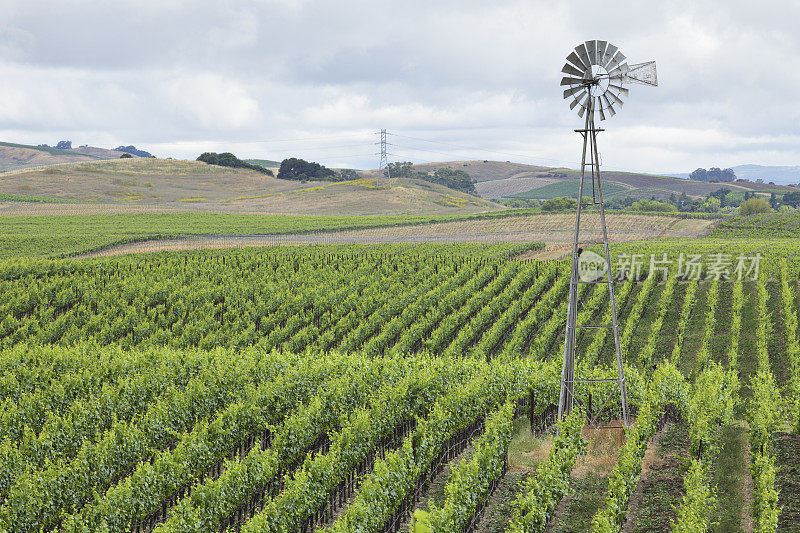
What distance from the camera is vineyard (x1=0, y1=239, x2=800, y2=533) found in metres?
23.0

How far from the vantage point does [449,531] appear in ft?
66.0

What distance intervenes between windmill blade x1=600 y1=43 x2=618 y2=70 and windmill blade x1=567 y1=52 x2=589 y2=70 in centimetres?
60

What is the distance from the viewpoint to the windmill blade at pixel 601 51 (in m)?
24.1

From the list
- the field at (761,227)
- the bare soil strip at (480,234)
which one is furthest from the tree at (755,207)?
the bare soil strip at (480,234)

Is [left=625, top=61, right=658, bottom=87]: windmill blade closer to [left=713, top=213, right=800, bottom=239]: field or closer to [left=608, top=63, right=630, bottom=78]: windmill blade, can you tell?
[left=608, top=63, right=630, bottom=78]: windmill blade

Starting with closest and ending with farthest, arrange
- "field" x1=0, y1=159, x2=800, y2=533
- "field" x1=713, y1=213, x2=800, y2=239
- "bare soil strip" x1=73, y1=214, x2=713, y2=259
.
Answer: "field" x1=0, y1=159, x2=800, y2=533, "bare soil strip" x1=73, y1=214, x2=713, y2=259, "field" x1=713, y1=213, x2=800, y2=239

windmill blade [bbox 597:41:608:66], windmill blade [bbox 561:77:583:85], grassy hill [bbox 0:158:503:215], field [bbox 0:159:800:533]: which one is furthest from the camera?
grassy hill [bbox 0:158:503:215]

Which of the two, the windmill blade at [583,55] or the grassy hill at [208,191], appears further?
the grassy hill at [208,191]

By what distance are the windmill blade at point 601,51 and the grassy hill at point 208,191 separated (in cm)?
11234

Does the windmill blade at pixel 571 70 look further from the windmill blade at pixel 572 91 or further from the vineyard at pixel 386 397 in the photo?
the vineyard at pixel 386 397

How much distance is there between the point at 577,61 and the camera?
2459 cm

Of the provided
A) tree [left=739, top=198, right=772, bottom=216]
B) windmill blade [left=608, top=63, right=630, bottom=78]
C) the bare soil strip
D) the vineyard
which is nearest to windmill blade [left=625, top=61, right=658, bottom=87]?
windmill blade [left=608, top=63, right=630, bottom=78]

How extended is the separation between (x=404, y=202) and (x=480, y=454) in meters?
127

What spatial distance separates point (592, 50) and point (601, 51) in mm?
327
